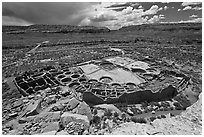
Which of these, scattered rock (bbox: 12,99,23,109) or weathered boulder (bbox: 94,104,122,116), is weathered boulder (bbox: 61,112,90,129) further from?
scattered rock (bbox: 12,99,23,109)

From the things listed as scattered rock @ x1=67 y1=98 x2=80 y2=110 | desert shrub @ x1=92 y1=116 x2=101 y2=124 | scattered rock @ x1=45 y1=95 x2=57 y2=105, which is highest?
scattered rock @ x1=45 y1=95 x2=57 y2=105

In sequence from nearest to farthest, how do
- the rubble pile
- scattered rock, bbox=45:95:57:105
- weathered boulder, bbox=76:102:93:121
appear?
the rubble pile, weathered boulder, bbox=76:102:93:121, scattered rock, bbox=45:95:57:105

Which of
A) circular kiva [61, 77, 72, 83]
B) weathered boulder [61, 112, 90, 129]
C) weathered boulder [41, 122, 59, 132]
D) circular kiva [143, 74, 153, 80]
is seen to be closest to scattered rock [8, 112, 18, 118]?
weathered boulder [41, 122, 59, 132]

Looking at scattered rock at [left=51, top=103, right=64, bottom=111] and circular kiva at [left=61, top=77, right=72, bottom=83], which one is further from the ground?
circular kiva at [left=61, top=77, right=72, bottom=83]

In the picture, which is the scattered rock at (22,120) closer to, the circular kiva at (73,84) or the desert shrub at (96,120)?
the desert shrub at (96,120)

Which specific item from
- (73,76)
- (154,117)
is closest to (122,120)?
(154,117)

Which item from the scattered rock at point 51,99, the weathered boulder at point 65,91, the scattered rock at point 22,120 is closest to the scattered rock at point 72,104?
the scattered rock at point 51,99

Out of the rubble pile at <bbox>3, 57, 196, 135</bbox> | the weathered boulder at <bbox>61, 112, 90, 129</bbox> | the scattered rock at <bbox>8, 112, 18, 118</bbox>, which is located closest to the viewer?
the weathered boulder at <bbox>61, 112, 90, 129</bbox>

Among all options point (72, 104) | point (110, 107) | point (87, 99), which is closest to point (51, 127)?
Answer: point (72, 104)

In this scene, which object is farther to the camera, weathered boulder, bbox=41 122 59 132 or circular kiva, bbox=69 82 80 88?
circular kiva, bbox=69 82 80 88
